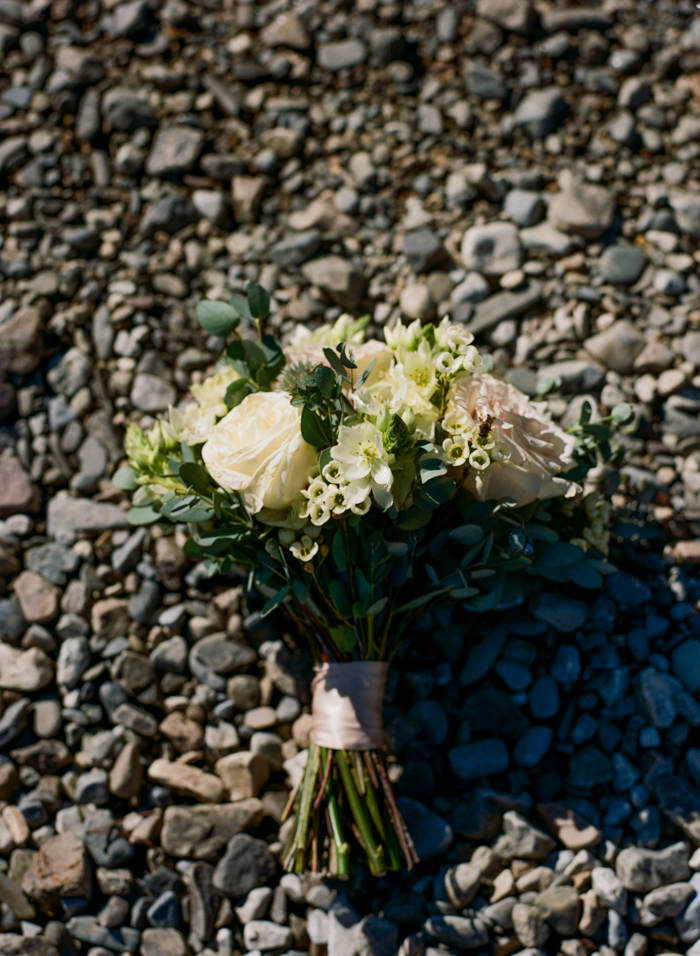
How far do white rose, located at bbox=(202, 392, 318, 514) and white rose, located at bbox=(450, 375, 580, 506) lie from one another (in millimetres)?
362

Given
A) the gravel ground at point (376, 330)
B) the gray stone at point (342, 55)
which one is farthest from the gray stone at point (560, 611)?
the gray stone at point (342, 55)

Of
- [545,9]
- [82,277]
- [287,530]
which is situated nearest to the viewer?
[287,530]

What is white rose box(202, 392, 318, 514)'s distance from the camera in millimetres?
1571

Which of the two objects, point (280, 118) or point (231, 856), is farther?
point (280, 118)

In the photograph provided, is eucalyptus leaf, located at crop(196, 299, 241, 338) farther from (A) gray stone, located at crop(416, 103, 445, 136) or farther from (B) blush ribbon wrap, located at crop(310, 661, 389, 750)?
(A) gray stone, located at crop(416, 103, 445, 136)

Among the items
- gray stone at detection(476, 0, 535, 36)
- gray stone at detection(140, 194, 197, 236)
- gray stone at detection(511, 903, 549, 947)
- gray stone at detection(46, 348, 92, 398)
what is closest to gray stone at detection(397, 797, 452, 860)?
gray stone at detection(511, 903, 549, 947)

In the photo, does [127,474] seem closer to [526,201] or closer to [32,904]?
[32,904]

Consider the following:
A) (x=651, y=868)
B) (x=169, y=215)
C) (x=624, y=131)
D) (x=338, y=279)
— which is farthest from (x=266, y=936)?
(x=624, y=131)

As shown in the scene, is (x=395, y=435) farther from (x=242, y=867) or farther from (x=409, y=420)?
(x=242, y=867)

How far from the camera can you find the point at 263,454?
157 cm

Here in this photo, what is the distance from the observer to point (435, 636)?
2.26 m

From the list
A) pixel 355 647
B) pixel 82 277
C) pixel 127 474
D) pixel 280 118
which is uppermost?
pixel 280 118

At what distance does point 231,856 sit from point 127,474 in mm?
1101

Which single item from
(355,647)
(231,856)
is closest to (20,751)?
(231,856)
